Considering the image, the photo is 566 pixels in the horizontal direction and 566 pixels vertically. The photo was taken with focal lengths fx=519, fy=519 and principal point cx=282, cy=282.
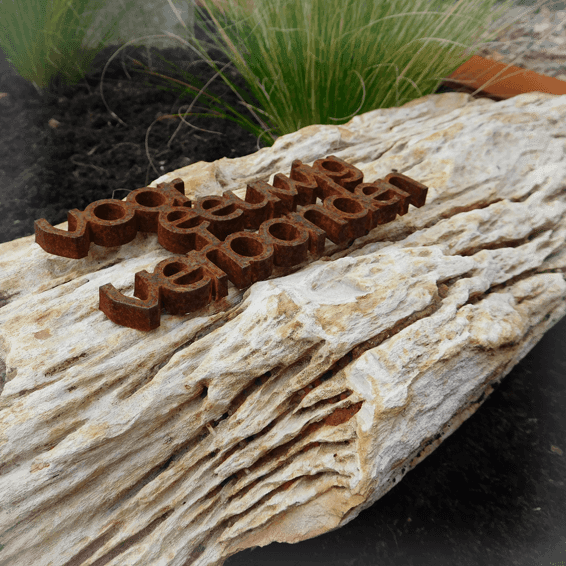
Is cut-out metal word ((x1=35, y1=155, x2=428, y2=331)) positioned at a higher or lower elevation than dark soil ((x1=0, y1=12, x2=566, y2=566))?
higher

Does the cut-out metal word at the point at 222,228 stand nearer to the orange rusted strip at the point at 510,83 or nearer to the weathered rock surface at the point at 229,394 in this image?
the weathered rock surface at the point at 229,394

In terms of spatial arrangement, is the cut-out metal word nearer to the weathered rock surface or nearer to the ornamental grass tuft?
the weathered rock surface

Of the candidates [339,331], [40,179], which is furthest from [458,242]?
[40,179]

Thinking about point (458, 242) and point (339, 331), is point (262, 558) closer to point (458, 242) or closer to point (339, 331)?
point (339, 331)

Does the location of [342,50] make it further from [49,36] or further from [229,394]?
[229,394]

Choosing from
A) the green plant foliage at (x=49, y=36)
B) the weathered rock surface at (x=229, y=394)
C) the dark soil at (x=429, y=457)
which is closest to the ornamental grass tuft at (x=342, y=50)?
the dark soil at (x=429, y=457)

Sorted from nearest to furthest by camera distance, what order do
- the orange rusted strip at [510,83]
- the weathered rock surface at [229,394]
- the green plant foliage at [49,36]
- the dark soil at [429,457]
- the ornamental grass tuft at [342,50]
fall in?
the weathered rock surface at [229,394]
the dark soil at [429,457]
the ornamental grass tuft at [342,50]
the green plant foliage at [49,36]
the orange rusted strip at [510,83]

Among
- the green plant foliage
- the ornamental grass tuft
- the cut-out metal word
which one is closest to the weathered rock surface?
the cut-out metal word
